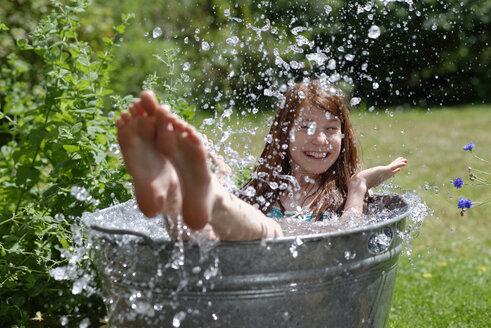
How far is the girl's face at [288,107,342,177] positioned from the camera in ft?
8.34

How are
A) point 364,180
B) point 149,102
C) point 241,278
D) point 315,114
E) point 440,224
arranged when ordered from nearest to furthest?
1. point 149,102
2. point 241,278
3. point 364,180
4. point 315,114
5. point 440,224

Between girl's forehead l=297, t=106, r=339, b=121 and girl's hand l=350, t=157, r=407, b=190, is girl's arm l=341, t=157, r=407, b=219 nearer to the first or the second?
girl's hand l=350, t=157, r=407, b=190

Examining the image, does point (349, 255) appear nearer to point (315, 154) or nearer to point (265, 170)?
point (315, 154)

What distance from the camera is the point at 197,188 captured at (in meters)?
1.66

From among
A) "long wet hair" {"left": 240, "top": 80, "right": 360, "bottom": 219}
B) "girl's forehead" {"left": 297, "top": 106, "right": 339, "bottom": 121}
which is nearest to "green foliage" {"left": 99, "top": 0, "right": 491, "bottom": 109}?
"long wet hair" {"left": 240, "top": 80, "right": 360, "bottom": 219}

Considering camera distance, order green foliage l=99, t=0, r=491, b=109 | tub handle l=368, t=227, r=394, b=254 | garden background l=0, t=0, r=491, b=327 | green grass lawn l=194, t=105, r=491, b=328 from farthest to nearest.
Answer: green foliage l=99, t=0, r=491, b=109 → green grass lawn l=194, t=105, r=491, b=328 → garden background l=0, t=0, r=491, b=327 → tub handle l=368, t=227, r=394, b=254

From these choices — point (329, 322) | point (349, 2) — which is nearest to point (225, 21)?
point (349, 2)

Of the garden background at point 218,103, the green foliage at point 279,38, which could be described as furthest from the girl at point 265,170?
the green foliage at point 279,38

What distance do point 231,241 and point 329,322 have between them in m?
0.40

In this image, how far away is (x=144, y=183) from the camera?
166cm

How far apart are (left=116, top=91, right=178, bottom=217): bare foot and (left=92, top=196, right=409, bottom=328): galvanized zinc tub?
0.38 ft

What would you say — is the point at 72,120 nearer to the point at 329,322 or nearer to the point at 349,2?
the point at 329,322

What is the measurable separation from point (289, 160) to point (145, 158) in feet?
3.76

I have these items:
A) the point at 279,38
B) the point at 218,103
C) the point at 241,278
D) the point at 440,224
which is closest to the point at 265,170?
the point at 241,278
